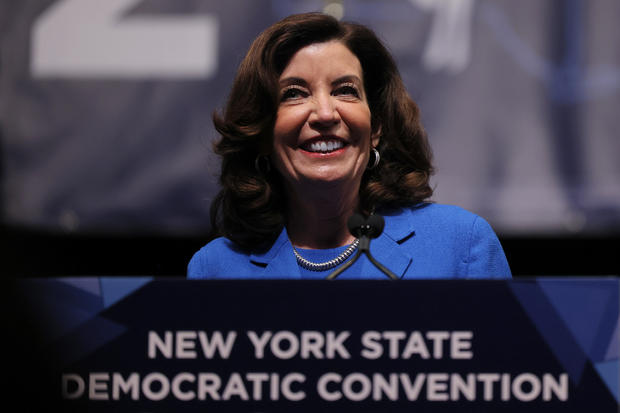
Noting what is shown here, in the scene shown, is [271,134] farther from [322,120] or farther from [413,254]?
[413,254]

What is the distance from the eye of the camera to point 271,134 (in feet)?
5.84

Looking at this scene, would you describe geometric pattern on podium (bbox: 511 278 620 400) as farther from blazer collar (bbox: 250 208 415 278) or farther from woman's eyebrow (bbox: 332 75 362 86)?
woman's eyebrow (bbox: 332 75 362 86)

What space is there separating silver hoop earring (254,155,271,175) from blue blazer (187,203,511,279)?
8.1 inches

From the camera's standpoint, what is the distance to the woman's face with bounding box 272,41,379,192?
65.7 inches

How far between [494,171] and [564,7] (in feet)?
1.85

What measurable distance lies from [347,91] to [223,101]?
→ 870 mm

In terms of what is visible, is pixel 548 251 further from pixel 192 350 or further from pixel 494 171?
pixel 192 350

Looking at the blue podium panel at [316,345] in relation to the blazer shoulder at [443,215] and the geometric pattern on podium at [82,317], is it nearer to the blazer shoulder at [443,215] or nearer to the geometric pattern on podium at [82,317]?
the geometric pattern on podium at [82,317]

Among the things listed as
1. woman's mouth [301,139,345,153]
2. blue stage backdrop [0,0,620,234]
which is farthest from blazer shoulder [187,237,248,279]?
blue stage backdrop [0,0,620,234]

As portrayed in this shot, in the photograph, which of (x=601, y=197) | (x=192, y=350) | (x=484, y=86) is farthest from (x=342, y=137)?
(x=601, y=197)

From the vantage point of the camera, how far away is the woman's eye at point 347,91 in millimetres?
1714

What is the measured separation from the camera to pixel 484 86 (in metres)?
2.46

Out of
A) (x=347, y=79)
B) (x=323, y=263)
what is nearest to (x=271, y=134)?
(x=347, y=79)

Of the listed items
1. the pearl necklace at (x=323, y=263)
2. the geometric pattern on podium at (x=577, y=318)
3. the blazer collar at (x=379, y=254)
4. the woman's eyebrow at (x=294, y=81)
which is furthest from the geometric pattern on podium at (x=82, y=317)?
the woman's eyebrow at (x=294, y=81)
